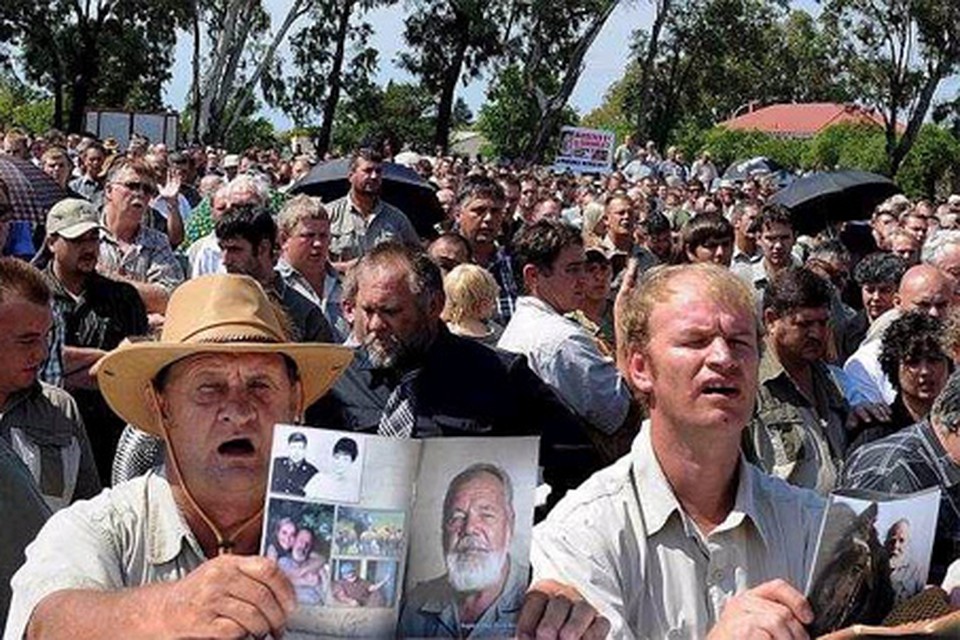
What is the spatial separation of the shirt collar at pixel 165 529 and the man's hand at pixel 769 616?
956mm

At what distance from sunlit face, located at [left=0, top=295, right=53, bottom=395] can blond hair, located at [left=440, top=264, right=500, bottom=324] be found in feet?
6.85

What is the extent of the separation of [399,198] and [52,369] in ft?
21.2

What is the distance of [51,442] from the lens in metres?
4.83

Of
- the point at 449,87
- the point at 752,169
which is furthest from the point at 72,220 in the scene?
the point at 449,87

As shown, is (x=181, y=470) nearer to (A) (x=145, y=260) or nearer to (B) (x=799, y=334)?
(B) (x=799, y=334)

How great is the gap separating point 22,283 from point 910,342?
3230 millimetres

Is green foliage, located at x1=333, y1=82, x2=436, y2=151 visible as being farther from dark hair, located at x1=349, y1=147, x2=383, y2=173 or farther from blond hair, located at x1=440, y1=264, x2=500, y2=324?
blond hair, located at x1=440, y1=264, x2=500, y2=324

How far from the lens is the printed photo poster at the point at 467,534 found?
2.28m

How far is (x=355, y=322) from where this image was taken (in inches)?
225

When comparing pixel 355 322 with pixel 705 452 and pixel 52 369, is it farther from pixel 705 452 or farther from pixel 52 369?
pixel 705 452

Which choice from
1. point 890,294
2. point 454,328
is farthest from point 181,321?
point 890,294

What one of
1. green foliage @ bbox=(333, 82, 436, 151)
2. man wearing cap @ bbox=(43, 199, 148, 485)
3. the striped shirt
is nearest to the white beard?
the striped shirt

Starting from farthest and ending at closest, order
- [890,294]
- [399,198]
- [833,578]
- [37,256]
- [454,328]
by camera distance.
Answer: [399,198], [890,294], [37,256], [454,328], [833,578]

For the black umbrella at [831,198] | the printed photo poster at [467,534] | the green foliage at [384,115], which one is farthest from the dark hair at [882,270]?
the green foliage at [384,115]
